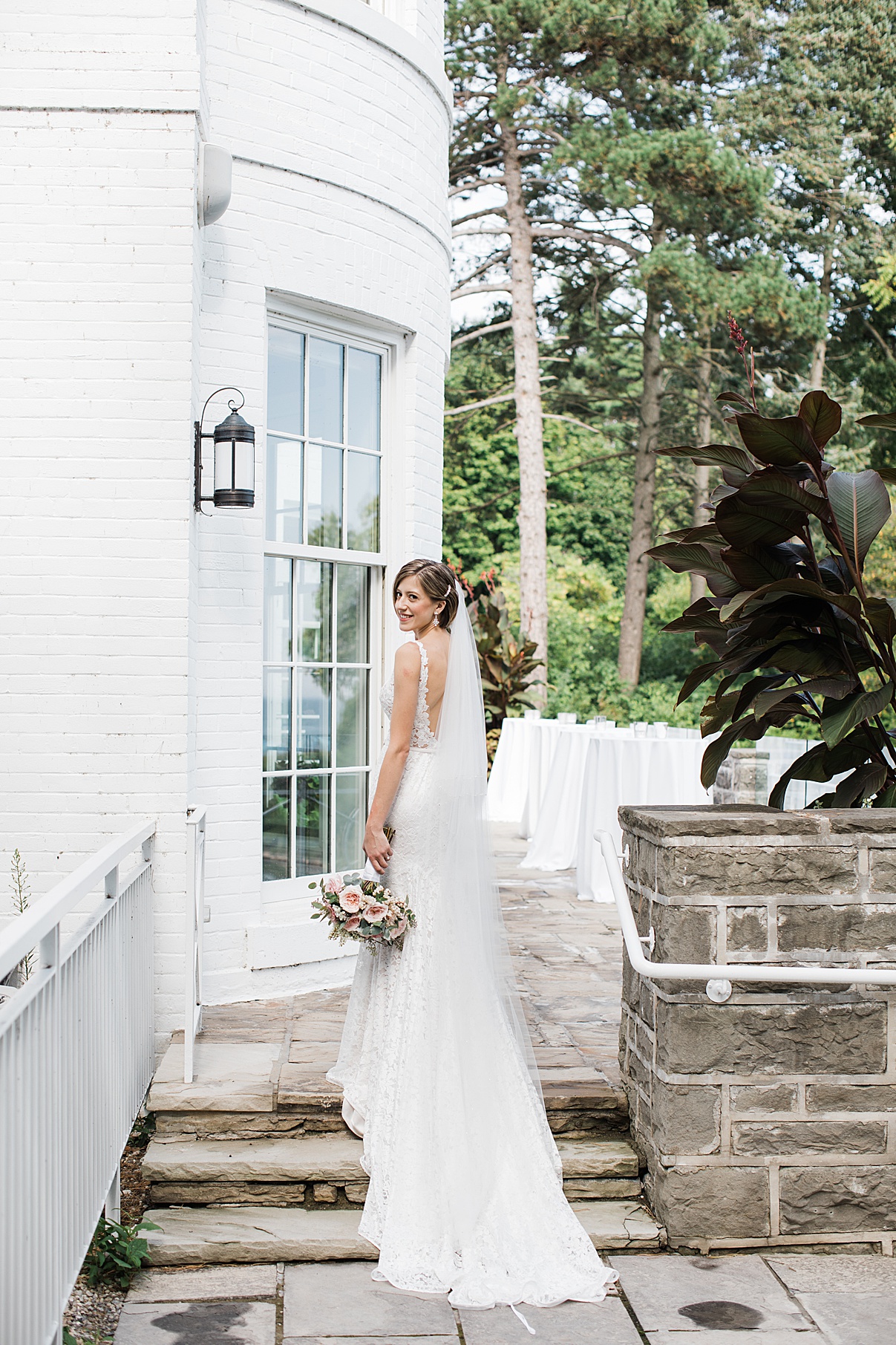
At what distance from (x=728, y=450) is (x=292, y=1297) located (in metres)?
2.70

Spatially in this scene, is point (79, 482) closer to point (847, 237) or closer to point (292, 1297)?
point (292, 1297)

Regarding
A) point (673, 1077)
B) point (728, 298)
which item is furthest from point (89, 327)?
point (728, 298)

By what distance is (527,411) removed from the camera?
19109 mm

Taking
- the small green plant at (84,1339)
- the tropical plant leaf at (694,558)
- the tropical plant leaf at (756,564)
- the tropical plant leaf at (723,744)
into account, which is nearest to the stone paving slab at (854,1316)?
the tropical plant leaf at (723,744)

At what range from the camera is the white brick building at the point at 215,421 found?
4.68m

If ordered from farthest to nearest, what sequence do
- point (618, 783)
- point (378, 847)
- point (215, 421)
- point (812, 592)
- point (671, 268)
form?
point (671, 268) < point (618, 783) < point (215, 421) < point (378, 847) < point (812, 592)

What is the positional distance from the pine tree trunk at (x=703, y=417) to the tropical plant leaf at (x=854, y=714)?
15238 millimetres

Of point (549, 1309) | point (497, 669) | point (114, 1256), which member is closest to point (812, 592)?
point (549, 1309)

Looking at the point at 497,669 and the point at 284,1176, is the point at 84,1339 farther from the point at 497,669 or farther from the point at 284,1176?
the point at 497,669

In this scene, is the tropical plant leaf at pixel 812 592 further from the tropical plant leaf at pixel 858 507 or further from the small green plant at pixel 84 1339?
the small green plant at pixel 84 1339

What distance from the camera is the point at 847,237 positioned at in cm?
2116

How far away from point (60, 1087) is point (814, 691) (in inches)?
91.3

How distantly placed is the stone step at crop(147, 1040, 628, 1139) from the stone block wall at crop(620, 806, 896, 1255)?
410mm

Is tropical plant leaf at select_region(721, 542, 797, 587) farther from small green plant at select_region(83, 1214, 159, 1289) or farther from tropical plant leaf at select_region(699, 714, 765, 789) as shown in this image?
small green plant at select_region(83, 1214, 159, 1289)
